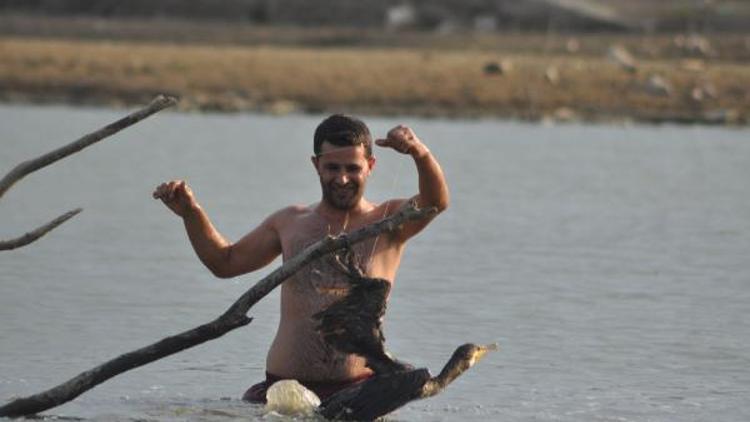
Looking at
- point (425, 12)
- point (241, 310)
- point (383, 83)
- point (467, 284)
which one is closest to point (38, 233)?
point (241, 310)

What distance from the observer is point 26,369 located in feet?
36.3

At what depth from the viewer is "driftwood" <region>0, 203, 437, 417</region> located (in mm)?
8406

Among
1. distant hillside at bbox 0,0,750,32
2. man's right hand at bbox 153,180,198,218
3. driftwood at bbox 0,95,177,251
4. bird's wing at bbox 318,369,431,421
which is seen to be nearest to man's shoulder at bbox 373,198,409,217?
bird's wing at bbox 318,369,431,421

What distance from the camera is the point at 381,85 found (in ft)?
121

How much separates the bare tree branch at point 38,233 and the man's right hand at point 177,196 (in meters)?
0.57

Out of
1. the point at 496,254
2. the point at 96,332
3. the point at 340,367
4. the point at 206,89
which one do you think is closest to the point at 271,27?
the point at 206,89

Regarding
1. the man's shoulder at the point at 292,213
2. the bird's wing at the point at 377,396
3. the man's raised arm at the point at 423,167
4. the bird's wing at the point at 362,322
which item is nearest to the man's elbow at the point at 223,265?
the man's shoulder at the point at 292,213

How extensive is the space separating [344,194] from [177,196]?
28.1 inches

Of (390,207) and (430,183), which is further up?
(430,183)

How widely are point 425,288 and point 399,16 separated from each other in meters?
39.6

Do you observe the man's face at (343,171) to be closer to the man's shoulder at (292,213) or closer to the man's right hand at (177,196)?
the man's shoulder at (292,213)

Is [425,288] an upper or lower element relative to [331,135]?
lower

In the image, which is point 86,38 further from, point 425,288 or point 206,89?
point 425,288

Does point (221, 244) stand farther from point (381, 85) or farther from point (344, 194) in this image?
point (381, 85)
